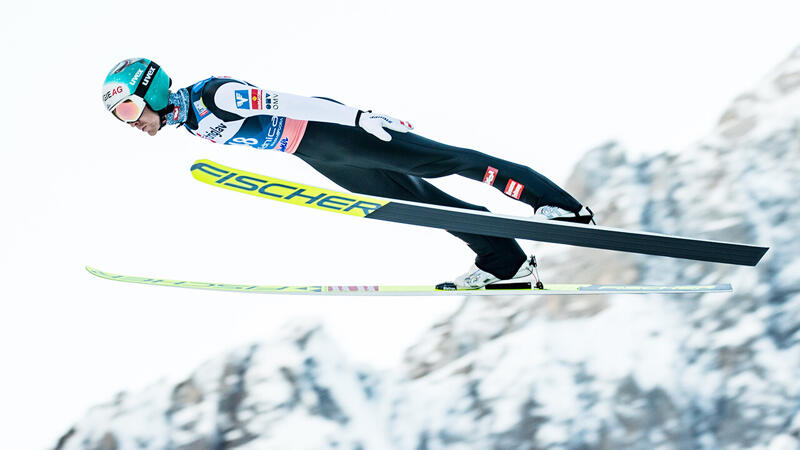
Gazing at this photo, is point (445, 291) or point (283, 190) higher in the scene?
point (445, 291)

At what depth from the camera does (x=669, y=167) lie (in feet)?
30.3

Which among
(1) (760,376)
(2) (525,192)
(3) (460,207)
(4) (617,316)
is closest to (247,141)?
(3) (460,207)

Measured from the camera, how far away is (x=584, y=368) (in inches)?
354

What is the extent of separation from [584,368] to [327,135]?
632 cm

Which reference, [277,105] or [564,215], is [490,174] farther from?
[277,105]

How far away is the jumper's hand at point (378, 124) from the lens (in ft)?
11.6

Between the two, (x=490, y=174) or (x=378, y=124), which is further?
(x=490, y=174)

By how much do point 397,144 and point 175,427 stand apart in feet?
21.1

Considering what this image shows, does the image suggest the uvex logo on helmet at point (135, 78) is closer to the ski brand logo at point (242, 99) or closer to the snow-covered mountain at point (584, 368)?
the ski brand logo at point (242, 99)

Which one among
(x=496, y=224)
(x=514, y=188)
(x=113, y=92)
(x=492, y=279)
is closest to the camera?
(x=113, y=92)

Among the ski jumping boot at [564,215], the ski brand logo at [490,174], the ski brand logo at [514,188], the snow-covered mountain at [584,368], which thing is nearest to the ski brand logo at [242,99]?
the ski brand logo at [490,174]

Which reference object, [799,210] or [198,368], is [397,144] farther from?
[799,210]

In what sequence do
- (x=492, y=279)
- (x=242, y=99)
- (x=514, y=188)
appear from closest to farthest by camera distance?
(x=242, y=99) < (x=514, y=188) < (x=492, y=279)

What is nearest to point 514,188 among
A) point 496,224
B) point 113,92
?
point 496,224
